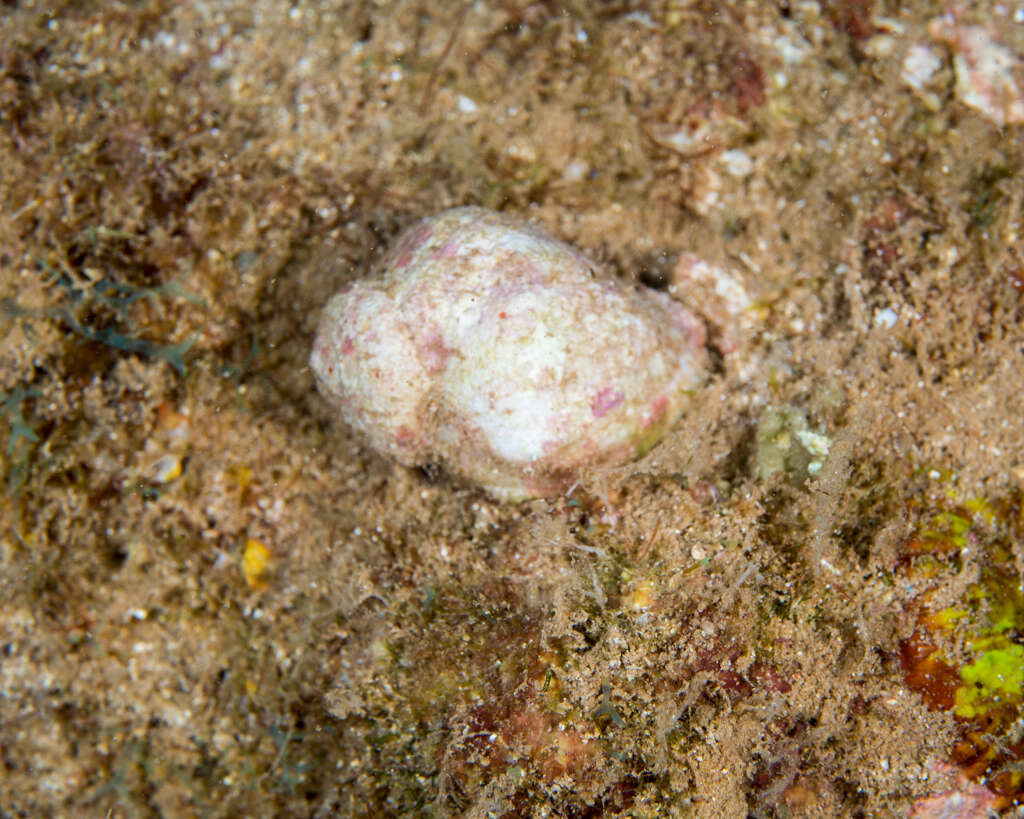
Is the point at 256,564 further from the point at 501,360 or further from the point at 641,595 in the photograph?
the point at 641,595

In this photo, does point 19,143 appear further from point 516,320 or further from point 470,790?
point 470,790

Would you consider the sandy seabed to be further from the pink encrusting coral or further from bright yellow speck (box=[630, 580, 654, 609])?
the pink encrusting coral

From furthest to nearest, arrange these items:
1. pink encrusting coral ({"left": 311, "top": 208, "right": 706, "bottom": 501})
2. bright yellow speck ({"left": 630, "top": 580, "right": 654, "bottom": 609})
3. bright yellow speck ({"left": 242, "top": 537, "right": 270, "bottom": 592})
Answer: bright yellow speck ({"left": 242, "top": 537, "right": 270, "bottom": 592}) → pink encrusting coral ({"left": 311, "top": 208, "right": 706, "bottom": 501}) → bright yellow speck ({"left": 630, "top": 580, "right": 654, "bottom": 609})

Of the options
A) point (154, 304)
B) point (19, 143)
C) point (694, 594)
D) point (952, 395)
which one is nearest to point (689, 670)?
point (694, 594)

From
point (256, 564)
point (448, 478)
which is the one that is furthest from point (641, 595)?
point (256, 564)

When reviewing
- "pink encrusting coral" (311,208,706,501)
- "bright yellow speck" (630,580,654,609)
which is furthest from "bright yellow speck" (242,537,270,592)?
"bright yellow speck" (630,580,654,609)

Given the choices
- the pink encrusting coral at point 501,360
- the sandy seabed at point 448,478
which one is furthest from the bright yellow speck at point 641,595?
the pink encrusting coral at point 501,360
